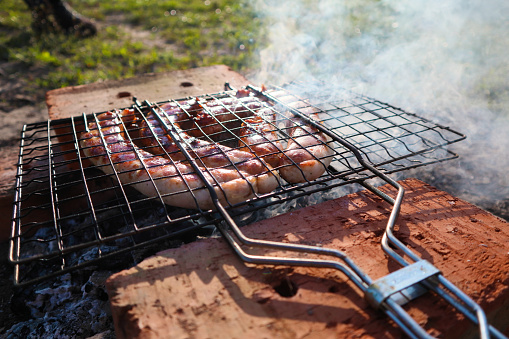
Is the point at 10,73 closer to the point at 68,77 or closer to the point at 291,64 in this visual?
the point at 68,77

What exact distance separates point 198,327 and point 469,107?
466 centimetres

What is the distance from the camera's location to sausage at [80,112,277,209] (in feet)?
7.20

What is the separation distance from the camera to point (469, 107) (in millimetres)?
4715

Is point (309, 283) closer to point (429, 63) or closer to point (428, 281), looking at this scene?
point (428, 281)

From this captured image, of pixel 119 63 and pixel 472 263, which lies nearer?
pixel 472 263

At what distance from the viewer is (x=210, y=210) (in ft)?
6.75

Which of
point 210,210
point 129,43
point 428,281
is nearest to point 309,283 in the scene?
point 428,281

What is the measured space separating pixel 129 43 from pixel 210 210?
7.39 meters

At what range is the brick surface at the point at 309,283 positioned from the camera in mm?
1567

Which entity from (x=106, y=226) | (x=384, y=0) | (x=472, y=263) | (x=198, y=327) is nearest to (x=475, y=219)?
(x=472, y=263)

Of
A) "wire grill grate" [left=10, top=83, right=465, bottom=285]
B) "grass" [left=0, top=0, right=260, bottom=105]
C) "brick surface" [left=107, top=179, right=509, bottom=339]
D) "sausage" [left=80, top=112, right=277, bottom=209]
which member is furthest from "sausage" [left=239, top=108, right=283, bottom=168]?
"grass" [left=0, top=0, right=260, bottom=105]

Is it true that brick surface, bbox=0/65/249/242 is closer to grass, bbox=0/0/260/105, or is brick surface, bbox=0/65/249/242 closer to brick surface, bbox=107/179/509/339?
brick surface, bbox=107/179/509/339

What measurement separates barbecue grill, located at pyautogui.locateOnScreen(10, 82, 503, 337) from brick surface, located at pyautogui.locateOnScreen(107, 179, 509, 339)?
0.35 ft

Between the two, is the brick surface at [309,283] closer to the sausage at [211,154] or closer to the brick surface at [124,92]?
the sausage at [211,154]
